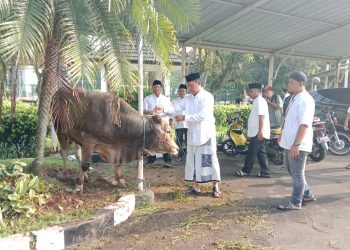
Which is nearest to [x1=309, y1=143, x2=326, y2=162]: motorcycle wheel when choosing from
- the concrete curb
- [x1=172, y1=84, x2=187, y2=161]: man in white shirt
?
[x1=172, y1=84, x2=187, y2=161]: man in white shirt

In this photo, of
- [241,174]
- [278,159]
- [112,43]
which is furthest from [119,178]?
[278,159]

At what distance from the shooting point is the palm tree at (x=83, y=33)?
12.5 feet

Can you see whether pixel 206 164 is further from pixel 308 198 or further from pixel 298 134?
pixel 308 198

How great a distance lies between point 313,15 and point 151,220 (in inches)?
268

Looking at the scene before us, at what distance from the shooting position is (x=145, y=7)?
14.2ft

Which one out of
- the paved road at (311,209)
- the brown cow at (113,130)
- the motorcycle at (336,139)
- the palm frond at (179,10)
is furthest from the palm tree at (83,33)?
the motorcycle at (336,139)

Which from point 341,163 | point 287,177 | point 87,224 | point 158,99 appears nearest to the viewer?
point 87,224

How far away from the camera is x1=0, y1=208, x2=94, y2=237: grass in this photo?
3842 mm

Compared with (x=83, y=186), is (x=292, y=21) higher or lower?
higher

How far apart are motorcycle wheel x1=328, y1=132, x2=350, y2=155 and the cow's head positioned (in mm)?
5958

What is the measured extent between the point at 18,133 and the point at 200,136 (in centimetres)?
438

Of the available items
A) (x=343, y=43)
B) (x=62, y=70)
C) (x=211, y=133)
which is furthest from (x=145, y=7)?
(x=343, y=43)

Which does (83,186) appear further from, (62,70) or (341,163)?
(341,163)

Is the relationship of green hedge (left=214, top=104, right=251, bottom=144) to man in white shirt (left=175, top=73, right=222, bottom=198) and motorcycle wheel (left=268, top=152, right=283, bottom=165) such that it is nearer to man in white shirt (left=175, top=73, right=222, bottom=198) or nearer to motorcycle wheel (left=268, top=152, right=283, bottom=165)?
motorcycle wheel (left=268, top=152, right=283, bottom=165)
